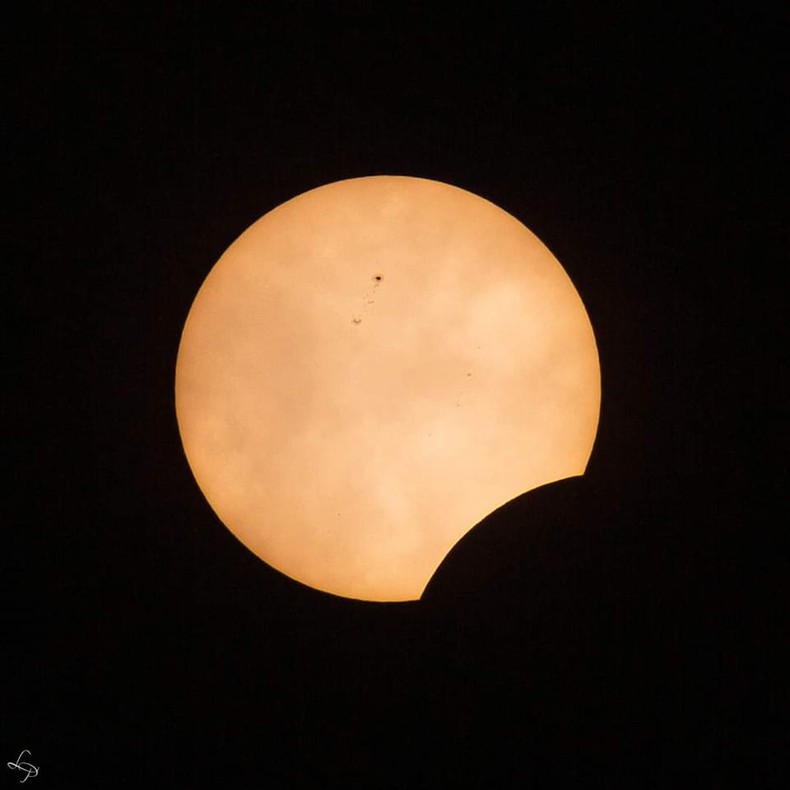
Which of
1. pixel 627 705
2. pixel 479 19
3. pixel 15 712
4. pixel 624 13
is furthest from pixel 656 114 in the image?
pixel 15 712

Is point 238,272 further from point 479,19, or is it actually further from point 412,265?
point 479,19
